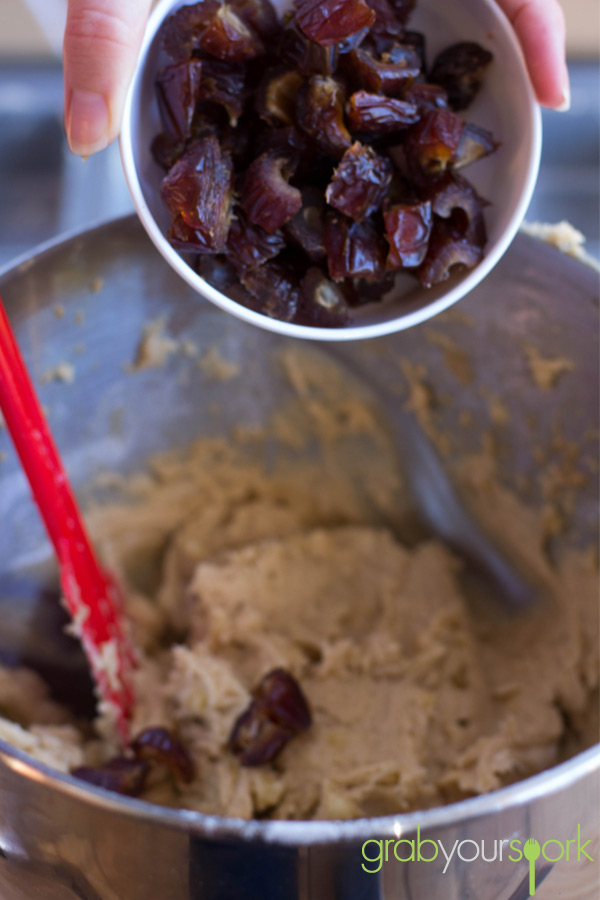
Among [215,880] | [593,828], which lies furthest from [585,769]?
[215,880]

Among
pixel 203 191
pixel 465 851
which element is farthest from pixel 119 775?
pixel 203 191

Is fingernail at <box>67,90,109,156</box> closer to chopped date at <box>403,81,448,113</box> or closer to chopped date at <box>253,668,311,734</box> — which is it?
chopped date at <box>403,81,448,113</box>

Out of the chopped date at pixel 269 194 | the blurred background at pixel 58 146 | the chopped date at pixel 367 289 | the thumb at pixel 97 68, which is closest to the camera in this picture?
the thumb at pixel 97 68

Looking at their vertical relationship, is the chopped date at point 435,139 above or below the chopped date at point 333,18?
below

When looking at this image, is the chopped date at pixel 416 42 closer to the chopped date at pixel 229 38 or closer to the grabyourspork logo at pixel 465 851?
the chopped date at pixel 229 38

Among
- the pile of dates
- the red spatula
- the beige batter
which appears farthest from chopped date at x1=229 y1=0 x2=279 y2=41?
the beige batter

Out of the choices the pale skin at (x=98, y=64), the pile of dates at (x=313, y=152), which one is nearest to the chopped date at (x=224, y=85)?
the pile of dates at (x=313, y=152)

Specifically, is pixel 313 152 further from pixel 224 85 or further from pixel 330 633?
pixel 330 633
